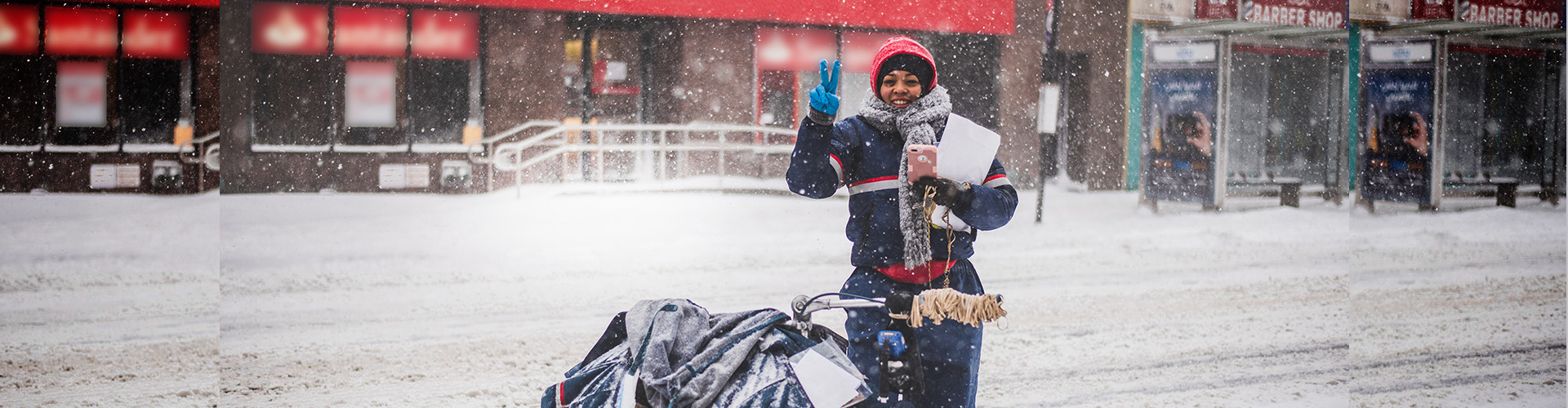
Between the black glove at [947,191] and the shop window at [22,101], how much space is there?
3.79 meters

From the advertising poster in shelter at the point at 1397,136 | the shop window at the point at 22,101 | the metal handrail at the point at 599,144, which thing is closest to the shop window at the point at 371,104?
the metal handrail at the point at 599,144

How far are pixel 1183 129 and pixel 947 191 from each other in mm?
5851

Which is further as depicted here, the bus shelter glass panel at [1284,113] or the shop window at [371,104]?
the bus shelter glass panel at [1284,113]

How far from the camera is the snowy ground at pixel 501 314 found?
164 inches

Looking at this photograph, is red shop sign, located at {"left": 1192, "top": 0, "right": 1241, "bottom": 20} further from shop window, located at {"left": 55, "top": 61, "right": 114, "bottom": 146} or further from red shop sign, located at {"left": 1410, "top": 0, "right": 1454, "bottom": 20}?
shop window, located at {"left": 55, "top": 61, "right": 114, "bottom": 146}

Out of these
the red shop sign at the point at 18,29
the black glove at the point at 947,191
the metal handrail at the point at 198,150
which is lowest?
the black glove at the point at 947,191

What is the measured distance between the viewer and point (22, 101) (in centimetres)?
399

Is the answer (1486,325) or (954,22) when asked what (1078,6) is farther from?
(1486,325)

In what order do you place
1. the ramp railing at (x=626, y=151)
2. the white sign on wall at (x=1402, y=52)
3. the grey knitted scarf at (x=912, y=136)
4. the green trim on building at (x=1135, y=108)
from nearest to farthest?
the grey knitted scarf at (x=912, y=136) < the ramp railing at (x=626, y=151) < the green trim on building at (x=1135, y=108) < the white sign on wall at (x=1402, y=52)

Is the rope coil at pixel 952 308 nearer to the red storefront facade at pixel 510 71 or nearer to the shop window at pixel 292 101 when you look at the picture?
the red storefront facade at pixel 510 71

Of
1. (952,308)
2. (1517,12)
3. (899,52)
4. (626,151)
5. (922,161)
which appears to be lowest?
(952,308)

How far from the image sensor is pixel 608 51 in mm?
4672

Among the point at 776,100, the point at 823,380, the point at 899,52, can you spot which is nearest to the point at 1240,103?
the point at 776,100

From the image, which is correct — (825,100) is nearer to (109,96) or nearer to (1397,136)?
(109,96)
